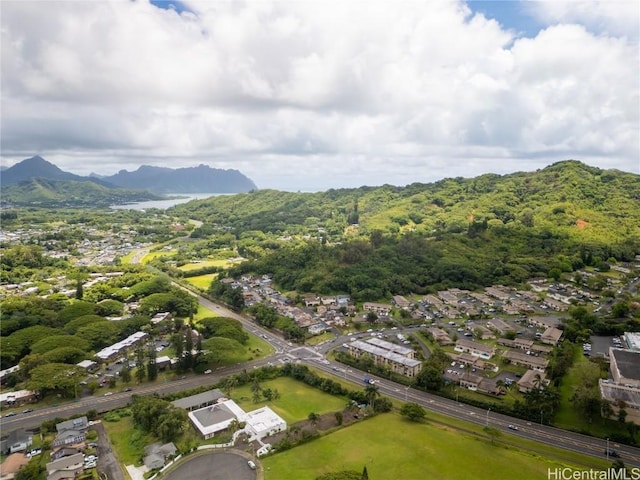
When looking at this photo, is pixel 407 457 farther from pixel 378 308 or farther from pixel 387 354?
pixel 378 308

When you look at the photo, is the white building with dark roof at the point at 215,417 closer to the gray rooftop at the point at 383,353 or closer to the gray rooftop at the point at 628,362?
the gray rooftop at the point at 383,353

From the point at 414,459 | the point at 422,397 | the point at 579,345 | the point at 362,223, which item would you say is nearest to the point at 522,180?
the point at 362,223

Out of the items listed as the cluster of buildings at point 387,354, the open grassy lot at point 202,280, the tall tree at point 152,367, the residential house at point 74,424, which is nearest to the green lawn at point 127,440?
the residential house at point 74,424

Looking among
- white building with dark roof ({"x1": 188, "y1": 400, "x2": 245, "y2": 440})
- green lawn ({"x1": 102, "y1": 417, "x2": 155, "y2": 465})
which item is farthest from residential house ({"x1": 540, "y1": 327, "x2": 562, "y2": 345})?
green lawn ({"x1": 102, "y1": 417, "x2": 155, "y2": 465})

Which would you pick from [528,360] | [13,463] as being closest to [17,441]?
[13,463]

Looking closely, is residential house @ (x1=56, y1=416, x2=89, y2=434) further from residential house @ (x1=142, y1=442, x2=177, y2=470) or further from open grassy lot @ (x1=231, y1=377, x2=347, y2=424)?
open grassy lot @ (x1=231, y1=377, x2=347, y2=424)

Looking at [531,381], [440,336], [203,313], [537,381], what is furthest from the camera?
[203,313]
